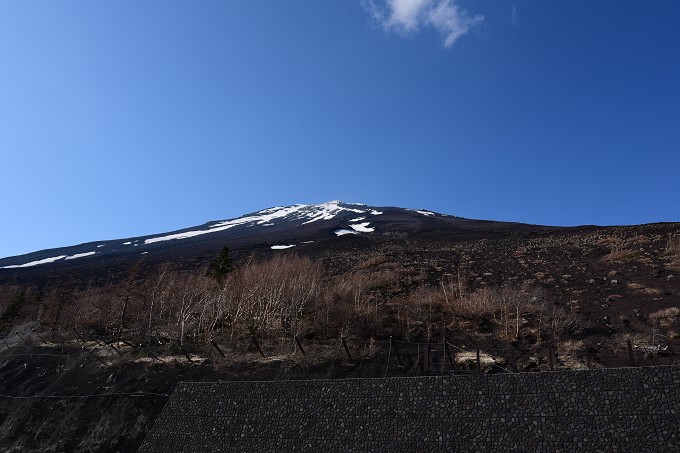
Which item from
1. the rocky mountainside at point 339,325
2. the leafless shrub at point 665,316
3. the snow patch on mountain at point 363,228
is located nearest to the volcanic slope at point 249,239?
the snow patch on mountain at point 363,228

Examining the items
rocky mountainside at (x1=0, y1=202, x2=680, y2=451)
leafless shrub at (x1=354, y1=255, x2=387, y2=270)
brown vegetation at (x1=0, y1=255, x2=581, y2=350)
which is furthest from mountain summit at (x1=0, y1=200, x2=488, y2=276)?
brown vegetation at (x1=0, y1=255, x2=581, y2=350)

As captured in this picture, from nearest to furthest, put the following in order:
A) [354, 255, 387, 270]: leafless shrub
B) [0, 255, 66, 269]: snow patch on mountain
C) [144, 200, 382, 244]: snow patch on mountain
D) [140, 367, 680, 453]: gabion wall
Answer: [140, 367, 680, 453]: gabion wall → [354, 255, 387, 270]: leafless shrub → [0, 255, 66, 269]: snow patch on mountain → [144, 200, 382, 244]: snow patch on mountain

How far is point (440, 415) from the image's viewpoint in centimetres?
1211

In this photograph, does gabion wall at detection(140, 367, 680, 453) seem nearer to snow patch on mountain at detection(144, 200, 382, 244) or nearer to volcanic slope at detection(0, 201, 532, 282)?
volcanic slope at detection(0, 201, 532, 282)

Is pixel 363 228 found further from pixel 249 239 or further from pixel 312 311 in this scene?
pixel 312 311

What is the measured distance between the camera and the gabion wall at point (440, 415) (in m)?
10.7

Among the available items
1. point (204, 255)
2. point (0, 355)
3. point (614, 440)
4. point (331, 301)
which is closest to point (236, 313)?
point (331, 301)

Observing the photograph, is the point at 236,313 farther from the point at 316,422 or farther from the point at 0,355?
the point at 0,355

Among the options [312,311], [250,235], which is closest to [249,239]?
[250,235]

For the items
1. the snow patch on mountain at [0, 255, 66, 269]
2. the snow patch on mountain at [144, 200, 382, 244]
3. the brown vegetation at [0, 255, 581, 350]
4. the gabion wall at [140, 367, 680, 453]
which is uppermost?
the snow patch on mountain at [144, 200, 382, 244]

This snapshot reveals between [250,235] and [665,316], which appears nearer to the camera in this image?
[665,316]

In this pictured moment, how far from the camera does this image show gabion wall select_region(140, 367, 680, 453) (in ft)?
35.0

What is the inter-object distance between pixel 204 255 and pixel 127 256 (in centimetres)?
1477

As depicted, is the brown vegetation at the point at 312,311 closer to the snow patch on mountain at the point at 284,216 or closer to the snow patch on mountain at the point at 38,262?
the snow patch on mountain at the point at 38,262
